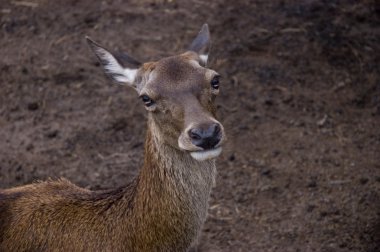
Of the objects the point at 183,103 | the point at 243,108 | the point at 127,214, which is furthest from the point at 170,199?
the point at 243,108

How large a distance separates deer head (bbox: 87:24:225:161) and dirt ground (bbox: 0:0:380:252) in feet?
7.65

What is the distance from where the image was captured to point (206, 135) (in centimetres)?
526

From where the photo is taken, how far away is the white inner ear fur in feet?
20.3

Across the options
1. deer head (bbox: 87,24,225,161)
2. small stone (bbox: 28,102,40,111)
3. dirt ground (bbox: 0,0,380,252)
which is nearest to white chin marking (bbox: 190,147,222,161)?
deer head (bbox: 87,24,225,161)

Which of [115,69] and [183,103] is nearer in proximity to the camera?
[183,103]

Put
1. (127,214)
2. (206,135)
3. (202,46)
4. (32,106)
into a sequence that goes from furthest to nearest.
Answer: (32,106)
(202,46)
(127,214)
(206,135)

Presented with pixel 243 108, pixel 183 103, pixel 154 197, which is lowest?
pixel 243 108

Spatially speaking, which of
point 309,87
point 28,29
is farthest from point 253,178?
point 28,29

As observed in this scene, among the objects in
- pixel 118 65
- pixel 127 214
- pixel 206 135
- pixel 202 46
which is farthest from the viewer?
pixel 202 46

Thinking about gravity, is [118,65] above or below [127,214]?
above

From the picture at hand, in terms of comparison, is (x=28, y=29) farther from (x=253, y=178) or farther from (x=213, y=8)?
(x=253, y=178)

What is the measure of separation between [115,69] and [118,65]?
0.04 m

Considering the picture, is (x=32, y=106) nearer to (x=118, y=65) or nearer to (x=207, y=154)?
(x=118, y=65)

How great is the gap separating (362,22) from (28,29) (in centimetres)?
473
